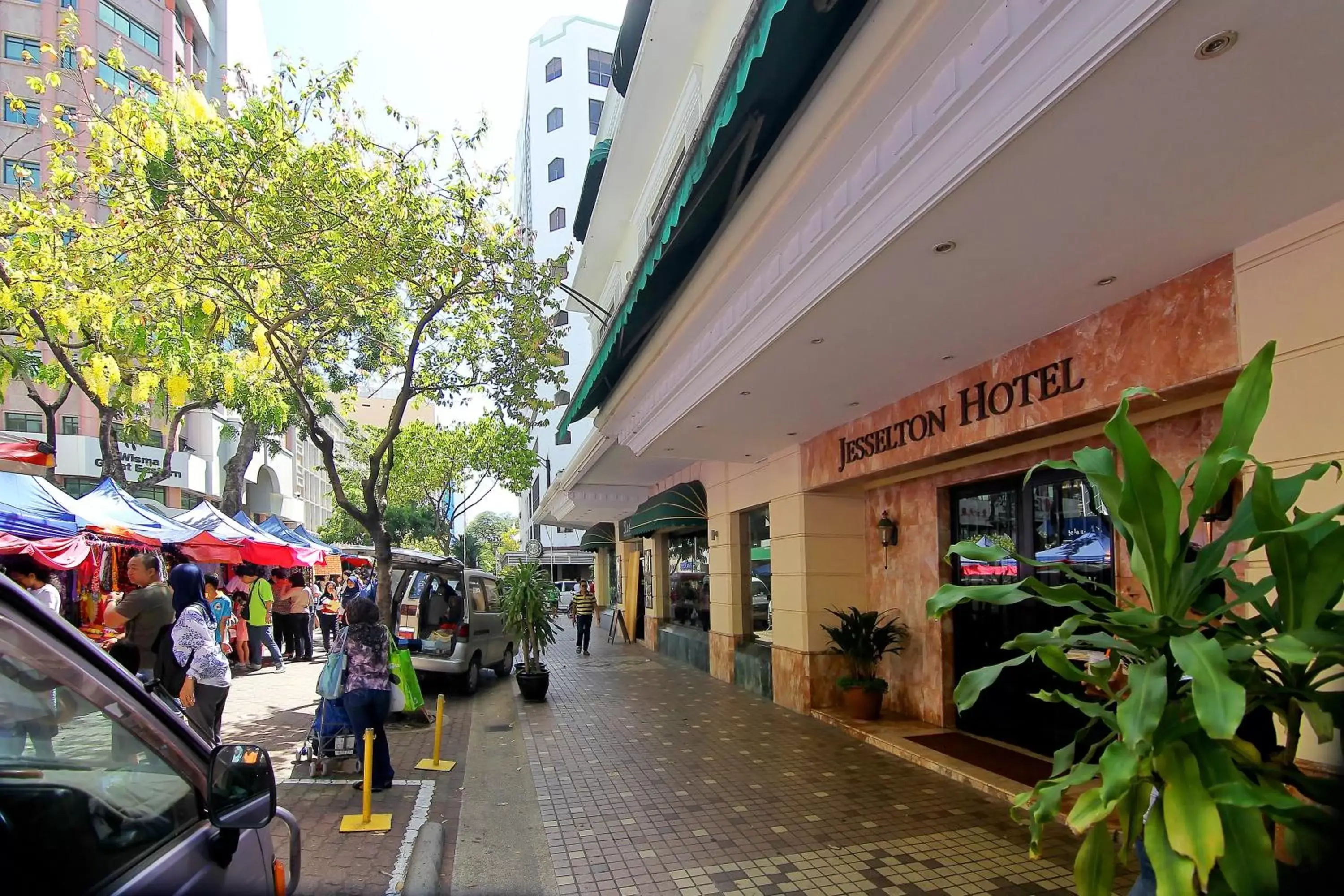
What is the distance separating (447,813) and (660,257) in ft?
16.1

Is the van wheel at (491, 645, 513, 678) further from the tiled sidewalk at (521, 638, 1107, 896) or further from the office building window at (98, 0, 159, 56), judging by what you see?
the office building window at (98, 0, 159, 56)

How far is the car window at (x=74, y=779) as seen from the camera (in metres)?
1.81

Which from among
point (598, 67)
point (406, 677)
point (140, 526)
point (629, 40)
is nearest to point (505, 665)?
point (140, 526)

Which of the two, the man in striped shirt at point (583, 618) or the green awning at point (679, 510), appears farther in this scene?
the man in striped shirt at point (583, 618)

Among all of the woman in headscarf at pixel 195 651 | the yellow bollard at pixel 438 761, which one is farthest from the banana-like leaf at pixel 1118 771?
the yellow bollard at pixel 438 761

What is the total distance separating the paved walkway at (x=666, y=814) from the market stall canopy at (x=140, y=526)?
117 inches

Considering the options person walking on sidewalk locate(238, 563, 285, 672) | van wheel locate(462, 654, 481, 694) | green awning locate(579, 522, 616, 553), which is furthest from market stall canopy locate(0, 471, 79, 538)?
green awning locate(579, 522, 616, 553)

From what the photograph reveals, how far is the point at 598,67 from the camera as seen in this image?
4656 centimetres

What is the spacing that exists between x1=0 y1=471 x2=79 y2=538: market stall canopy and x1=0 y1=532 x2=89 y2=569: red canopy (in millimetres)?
69

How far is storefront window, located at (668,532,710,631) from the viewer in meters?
15.0

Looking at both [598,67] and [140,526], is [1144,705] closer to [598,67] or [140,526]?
[140,526]

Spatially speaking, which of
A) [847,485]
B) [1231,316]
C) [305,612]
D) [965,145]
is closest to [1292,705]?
[965,145]

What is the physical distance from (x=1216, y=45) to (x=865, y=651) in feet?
23.2

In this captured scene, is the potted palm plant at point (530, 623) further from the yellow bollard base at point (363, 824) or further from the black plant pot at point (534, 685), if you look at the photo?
the yellow bollard base at point (363, 824)
